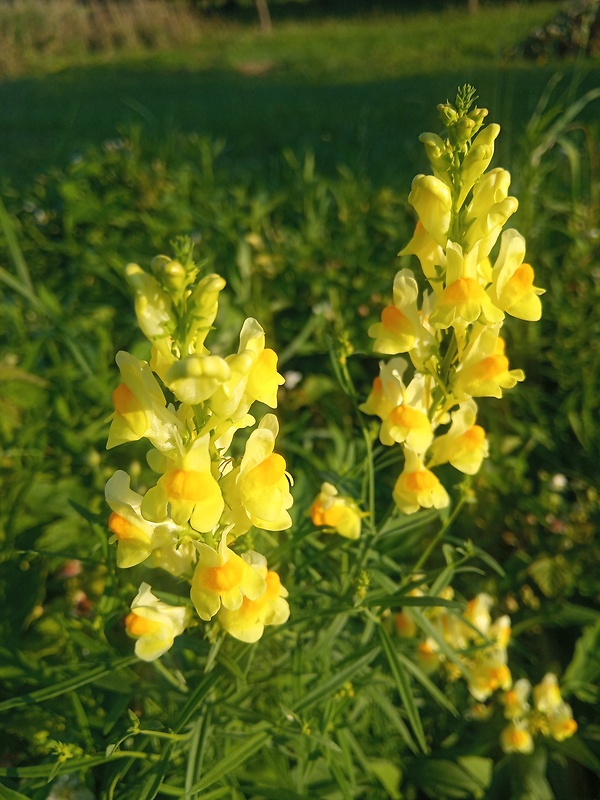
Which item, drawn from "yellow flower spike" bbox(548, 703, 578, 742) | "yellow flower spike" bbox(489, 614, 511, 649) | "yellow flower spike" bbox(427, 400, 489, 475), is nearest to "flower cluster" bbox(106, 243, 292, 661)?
"yellow flower spike" bbox(427, 400, 489, 475)

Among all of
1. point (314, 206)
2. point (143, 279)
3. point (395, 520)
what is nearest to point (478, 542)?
point (395, 520)

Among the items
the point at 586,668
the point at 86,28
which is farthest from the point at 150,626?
the point at 86,28

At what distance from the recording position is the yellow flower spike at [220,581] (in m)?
0.90

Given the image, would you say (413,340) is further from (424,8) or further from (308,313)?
(424,8)

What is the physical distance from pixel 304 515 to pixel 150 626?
1.21ft

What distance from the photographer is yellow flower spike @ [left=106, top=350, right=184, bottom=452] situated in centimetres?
89

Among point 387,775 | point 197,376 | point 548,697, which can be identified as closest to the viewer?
point 197,376

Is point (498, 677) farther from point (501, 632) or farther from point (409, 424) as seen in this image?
point (409, 424)

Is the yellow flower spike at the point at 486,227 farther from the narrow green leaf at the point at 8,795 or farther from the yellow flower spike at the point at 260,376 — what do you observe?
the narrow green leaf at the point at 8,795

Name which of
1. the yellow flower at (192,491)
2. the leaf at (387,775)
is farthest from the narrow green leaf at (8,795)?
the leaf at (387,775)

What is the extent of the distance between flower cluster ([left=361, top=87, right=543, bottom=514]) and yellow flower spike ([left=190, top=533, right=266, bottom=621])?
0.31 metres

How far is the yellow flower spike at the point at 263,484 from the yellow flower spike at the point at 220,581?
62 millimetres

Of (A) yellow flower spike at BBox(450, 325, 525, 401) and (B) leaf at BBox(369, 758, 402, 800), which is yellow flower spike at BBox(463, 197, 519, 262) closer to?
(A) yellow flower spike at BBox(450, 325, 525, 401)

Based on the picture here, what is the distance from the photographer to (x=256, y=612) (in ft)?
3.16
